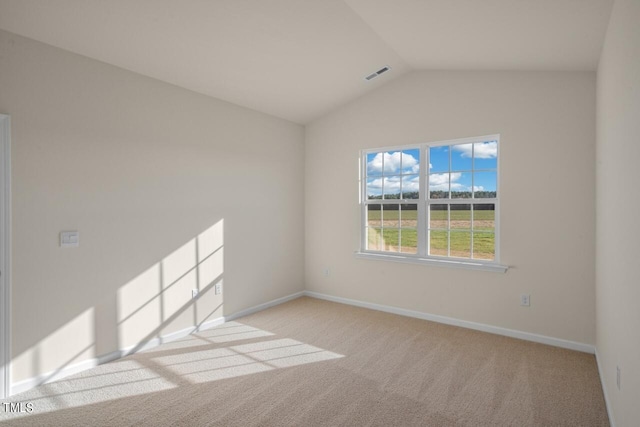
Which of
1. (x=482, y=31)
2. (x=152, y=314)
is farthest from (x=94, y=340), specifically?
(x=482, y=31)

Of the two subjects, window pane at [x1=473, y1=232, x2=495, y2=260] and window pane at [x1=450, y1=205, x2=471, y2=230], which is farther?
window pane at [x1=450, y1=205, x2=471, y2=230]

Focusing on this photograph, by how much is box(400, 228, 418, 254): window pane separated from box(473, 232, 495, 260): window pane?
2.34 ft

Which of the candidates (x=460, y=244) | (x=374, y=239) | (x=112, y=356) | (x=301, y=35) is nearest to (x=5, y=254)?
(x=112, y=356)

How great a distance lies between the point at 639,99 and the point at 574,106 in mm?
2113

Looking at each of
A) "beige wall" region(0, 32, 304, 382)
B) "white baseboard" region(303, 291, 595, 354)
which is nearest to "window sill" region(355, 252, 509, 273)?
"white baseboard" region(303, 291, 595, 354)

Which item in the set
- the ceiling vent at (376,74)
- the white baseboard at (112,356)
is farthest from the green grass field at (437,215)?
the white baseboard at (112,356)

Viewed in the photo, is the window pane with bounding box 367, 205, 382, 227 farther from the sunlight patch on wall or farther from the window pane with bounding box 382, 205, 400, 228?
the sunlight patch on wall

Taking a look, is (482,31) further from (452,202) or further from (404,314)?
(404,314)

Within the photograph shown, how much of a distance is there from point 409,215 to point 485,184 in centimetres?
98

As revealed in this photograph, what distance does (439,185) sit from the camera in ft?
13.9

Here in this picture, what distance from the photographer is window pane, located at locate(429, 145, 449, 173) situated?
4156 millimetres

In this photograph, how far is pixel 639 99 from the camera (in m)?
1.52

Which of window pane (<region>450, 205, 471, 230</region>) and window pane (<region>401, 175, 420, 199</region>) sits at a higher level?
window pane (<region>401, 175, 420, 199</region>)

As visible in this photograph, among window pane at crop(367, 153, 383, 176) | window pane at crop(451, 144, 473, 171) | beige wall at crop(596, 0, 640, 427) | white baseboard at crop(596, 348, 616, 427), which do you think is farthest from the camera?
window pane at crop(367, 153, 383, 176)
